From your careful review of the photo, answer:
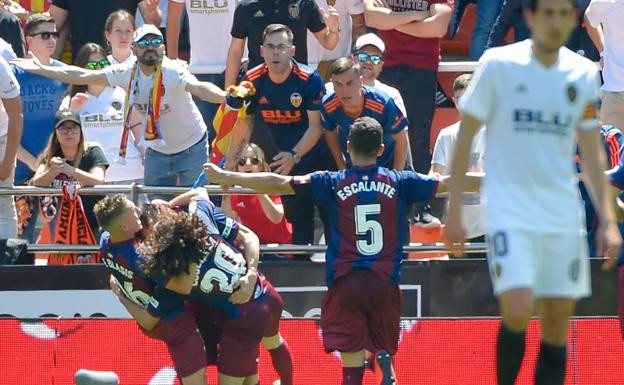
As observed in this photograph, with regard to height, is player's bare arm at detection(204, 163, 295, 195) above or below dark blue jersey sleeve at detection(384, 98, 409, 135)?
below

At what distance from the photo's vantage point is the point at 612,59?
10.9 meters

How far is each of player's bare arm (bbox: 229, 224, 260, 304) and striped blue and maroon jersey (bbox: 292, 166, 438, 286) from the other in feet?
1.60

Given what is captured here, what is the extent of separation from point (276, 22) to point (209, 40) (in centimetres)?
94

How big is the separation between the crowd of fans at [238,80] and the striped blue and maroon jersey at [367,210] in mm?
1476

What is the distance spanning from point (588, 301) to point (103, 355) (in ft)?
11.6

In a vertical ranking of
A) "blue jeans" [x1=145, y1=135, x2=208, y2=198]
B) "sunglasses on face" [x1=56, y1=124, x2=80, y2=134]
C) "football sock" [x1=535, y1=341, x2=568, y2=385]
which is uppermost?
"sunglasses on face" [x1=56, y1=124, x2=80, y2=134]

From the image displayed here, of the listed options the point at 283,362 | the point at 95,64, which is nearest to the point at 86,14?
the point at 95,64

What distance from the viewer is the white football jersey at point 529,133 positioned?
6.25 metres

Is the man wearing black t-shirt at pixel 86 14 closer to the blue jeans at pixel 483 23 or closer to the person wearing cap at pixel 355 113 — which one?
the blue jeans at pixel 483 23

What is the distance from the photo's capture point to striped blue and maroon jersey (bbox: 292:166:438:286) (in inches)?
332

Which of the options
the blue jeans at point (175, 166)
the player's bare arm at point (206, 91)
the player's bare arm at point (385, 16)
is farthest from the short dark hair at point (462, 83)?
the blue jeans at point (175, 166)

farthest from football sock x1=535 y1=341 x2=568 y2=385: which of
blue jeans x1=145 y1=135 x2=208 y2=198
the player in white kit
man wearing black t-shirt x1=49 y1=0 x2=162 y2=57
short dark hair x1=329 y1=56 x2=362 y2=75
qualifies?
man wearing black t-shirt x1=49 y1=0 x2=162 y2=57

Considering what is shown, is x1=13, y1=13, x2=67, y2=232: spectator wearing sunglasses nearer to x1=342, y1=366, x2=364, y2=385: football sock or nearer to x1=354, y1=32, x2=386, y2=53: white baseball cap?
x1=354, y1=32, x2=386, y2=53: white baseball cap

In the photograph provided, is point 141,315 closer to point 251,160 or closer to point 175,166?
point 251,160
